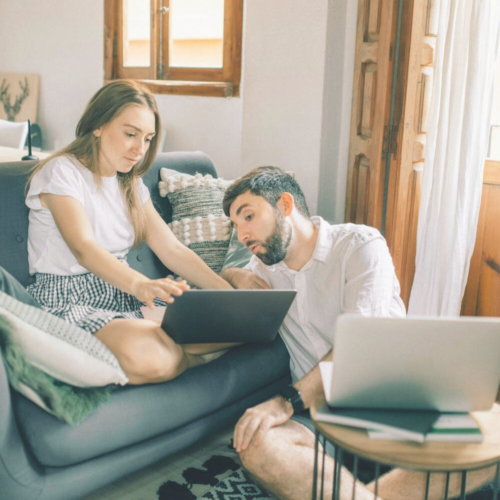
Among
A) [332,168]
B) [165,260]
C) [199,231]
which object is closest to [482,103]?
[332,168]

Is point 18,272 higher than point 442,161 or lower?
lower

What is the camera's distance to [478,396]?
1123 millimetres

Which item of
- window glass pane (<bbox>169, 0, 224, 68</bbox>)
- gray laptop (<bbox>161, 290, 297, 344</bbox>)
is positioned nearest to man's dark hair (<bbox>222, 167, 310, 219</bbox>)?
gray laptop (<bbox>161, 290, 297, 344</bbox>)

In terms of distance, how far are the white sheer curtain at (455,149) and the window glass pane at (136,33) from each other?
2.77 m

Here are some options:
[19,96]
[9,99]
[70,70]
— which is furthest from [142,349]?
[9,99]

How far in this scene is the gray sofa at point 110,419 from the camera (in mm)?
1413

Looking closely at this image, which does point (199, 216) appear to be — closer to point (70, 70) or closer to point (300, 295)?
point (300, 295)

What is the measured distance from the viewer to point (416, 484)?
4.95ft

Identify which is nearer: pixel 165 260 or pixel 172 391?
pixel 172 391

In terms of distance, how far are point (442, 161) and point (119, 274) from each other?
54.3 inches

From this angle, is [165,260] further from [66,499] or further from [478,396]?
[478,396]

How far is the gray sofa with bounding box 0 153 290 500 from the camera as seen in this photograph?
1413mm

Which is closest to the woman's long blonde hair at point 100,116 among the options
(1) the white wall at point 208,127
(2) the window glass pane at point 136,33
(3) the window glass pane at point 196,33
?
(1) the white wall at point 208,127

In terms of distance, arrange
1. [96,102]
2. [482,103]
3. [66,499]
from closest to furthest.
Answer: [66,499] < [96,102] < [482,103]
